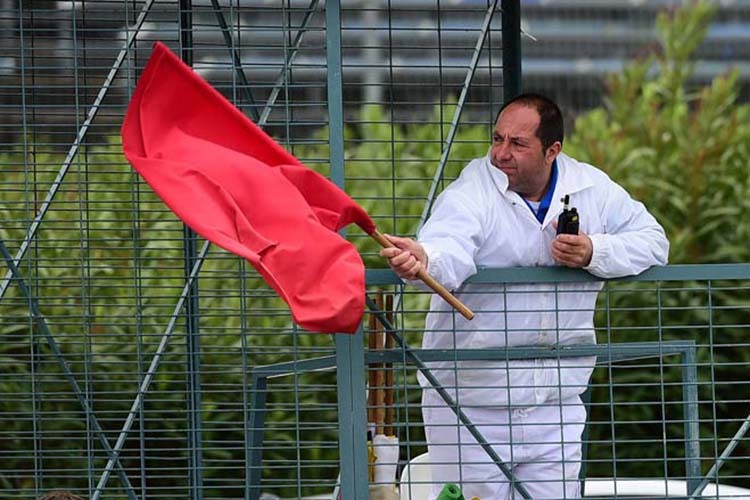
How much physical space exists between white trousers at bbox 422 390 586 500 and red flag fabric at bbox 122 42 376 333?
83cm

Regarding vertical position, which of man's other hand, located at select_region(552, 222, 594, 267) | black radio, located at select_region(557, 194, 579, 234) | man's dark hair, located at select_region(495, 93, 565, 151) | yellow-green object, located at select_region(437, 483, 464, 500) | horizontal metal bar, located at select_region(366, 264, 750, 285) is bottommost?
yellow-green object, located at select_region(437, 483, 464, 500)

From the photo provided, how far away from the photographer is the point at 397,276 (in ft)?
14.7

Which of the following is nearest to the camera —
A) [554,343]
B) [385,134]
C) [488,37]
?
[554,343]

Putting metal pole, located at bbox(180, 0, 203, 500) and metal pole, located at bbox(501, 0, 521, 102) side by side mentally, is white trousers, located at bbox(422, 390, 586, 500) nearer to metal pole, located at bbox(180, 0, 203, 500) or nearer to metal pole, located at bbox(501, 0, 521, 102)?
metal pole, located at bbox(180, 0, 203, 500)

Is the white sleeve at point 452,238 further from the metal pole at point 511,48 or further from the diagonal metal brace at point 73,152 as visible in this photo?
the metal pole at point 511,48

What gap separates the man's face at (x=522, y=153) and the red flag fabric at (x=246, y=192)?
2.48ft

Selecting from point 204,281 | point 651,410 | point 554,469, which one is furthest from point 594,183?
point 651,410

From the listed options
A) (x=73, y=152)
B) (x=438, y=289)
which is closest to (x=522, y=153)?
(x=438, y=289)

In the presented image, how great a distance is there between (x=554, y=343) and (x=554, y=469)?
0.45 metres

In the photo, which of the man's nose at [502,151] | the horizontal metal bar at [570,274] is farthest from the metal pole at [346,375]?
the man's nose at [502,151]

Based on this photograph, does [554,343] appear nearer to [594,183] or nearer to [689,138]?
[594,183]

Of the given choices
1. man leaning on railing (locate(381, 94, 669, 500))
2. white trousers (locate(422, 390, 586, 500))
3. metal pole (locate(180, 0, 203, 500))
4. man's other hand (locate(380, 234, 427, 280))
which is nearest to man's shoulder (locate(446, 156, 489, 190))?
man leaning on railing (locate(381, 94, 669, 500))

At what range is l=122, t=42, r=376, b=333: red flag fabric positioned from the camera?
13.9ft

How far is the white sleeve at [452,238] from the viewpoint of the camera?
448 centimetres
